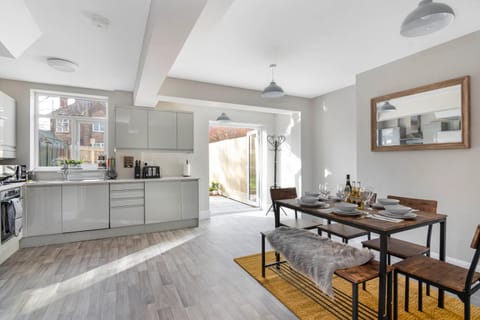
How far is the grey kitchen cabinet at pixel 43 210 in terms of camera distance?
3.43m

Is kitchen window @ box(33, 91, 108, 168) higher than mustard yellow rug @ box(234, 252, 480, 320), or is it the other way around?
kitchen window @ box(33, 91, 108, 168)

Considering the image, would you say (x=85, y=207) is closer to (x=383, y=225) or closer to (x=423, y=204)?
(x=383, y=225)

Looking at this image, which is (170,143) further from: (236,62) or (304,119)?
(304,119)

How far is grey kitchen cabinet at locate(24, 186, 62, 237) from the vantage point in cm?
343

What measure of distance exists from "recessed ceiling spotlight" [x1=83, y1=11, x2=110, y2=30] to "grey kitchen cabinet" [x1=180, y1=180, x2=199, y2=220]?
105 inches

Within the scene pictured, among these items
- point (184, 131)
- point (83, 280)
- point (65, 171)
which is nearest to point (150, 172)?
point (184, 131)

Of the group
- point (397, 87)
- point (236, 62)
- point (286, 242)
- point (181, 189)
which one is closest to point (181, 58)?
point (236, 62)

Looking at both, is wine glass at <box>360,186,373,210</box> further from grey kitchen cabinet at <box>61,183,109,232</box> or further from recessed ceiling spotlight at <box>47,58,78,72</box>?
recessed ceiling spotlight at <box>47,58,78,72</box>

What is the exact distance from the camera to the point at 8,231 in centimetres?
292

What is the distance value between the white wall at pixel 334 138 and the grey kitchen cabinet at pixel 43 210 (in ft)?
14.7

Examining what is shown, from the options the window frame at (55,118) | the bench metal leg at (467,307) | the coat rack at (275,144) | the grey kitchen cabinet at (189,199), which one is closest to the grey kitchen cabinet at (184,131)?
the grey kitchen cabinet at (189,199)

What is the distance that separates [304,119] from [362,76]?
158 centimetres

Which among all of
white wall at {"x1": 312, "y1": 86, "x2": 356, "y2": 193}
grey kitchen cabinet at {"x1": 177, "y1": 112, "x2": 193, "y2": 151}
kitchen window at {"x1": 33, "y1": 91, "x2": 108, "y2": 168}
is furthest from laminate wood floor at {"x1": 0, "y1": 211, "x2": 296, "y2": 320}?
white wall at {"x1": 312, "y1": 86, "x2": 356, "y2": 193}

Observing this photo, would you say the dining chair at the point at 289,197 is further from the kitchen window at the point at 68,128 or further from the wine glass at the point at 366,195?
the kitchen window at the point at 68,128
